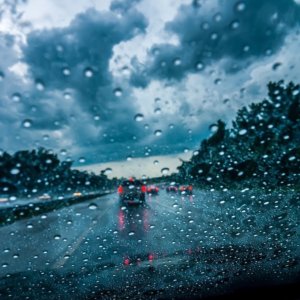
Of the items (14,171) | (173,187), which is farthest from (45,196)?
(173,187)

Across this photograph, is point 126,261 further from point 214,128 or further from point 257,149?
point 257,149

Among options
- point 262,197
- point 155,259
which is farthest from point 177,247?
point 262,197

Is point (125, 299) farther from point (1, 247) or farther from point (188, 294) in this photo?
point (1, 247)

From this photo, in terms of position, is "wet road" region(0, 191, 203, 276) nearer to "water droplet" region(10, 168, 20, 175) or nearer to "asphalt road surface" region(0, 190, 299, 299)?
"asphalt road surface" region(0, 190, 299, 299)

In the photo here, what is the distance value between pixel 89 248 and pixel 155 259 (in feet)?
7.03

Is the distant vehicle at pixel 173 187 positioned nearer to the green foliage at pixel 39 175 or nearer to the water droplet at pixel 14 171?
the green foliage at pixel 39 175

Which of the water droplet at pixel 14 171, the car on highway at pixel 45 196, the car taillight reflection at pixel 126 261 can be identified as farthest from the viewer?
the car on highway at pixel 45 196

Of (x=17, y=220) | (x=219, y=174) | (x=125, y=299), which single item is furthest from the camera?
(x=17, y=220)

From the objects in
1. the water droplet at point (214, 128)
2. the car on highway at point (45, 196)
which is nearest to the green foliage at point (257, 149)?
the water droplet at point (214, 128)

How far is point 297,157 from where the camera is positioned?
8211mm

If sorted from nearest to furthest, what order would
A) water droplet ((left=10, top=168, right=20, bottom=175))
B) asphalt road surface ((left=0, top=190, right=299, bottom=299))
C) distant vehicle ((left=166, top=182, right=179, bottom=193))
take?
1. asphalt road surface ((left=0, top=190, right=299, bottom=299))
2. water droplet ((left=10, top=168, right=20, bottom=175))
3. distant vehicle ((left=166, top=182, right=179, bottom=193))

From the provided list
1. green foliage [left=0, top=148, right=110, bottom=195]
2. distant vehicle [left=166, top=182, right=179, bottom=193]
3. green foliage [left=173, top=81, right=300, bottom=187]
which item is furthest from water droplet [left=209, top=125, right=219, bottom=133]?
distant vehicle [left=166, top=182, right=179, bottom=193]

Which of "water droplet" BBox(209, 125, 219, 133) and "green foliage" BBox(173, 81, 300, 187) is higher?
"green foliage" BBox(173, 81, 300, 187)

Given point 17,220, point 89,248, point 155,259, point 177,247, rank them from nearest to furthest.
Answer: point 155,259, point 177,247, point 89,248, point 17,220
